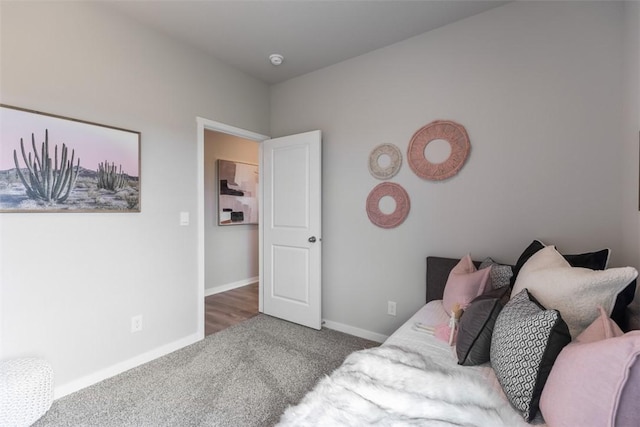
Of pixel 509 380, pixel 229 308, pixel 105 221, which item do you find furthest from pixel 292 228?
pixel 509 380

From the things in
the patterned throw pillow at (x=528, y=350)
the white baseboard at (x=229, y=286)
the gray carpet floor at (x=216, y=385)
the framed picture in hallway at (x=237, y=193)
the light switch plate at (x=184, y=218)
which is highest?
the framed picture in hallway at (x=237, y=193)

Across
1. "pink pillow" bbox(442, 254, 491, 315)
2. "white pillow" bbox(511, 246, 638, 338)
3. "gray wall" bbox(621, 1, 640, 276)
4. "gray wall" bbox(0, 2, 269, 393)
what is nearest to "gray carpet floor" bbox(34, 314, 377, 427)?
"gray wall" bbox(0, 2, 269, 393)

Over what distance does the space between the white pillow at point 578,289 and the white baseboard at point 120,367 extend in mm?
2598

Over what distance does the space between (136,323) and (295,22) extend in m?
2.65

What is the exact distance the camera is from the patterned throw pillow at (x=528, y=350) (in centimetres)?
93

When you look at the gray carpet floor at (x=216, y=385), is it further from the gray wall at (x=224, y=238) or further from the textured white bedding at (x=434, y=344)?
the gray wall at (x=224, y=238)

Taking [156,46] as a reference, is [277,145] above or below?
below

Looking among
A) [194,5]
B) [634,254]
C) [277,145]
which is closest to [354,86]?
[277,145]

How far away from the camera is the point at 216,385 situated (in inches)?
76.4

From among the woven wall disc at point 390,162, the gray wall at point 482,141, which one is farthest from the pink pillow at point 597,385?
the woven wall disc at point 390,162

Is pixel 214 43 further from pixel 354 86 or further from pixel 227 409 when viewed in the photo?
pixel 227 409

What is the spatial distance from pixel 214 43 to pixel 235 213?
245 centimetres

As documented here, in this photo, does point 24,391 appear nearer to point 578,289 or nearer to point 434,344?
point 434,344

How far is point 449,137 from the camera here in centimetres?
227
